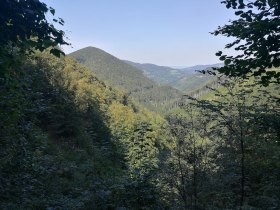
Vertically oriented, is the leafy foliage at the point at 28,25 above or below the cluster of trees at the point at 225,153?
above

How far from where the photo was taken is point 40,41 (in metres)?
4.32

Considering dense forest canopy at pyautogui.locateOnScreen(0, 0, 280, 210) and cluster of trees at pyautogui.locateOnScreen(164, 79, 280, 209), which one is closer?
dense forest canopy at pyautogui.locateOnScreen(0, 0, 280, 210)

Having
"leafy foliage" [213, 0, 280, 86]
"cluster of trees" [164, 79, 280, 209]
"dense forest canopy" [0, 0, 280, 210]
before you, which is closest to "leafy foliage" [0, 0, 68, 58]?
"dense forest canopy" [0, 0, 280, 210]

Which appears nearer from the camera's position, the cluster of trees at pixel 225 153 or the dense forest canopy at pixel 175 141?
the dense forest canopy at pixel 175 141

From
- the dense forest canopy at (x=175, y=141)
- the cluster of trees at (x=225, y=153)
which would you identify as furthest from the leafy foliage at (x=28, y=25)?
the cluster of trees at (x=225, y=153)

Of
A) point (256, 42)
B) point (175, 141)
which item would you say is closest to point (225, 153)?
point (175, 141)

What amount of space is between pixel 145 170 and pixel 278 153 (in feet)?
16.9

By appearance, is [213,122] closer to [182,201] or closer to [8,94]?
[182,201]

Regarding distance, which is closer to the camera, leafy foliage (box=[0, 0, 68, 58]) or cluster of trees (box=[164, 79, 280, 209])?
leafy foliage (box=[0, 0, 68, 58])

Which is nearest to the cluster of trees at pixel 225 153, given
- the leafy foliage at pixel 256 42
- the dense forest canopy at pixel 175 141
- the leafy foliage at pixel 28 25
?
the dense forest canopy at pixel 175 141

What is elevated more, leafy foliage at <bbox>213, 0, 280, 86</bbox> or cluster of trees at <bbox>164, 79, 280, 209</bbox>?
leafy foliage at <bbox>213, 0, 280, 86</bbox>

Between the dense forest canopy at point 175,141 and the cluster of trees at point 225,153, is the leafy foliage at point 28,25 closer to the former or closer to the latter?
the dense forest canopy at point 175,141

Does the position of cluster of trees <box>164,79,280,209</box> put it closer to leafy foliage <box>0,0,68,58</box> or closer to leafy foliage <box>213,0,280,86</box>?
leafy foliage <box>213,0,280,86</box>

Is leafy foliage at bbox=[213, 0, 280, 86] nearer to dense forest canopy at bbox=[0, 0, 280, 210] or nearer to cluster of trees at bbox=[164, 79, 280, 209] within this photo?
dense forest canopy at bbox=[0, 0, 280, 210]
